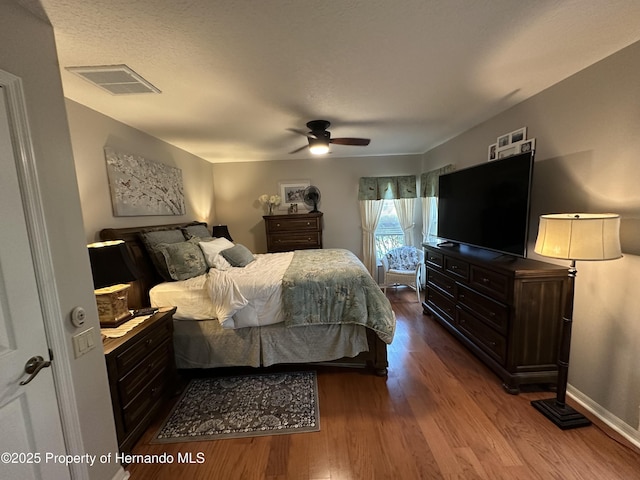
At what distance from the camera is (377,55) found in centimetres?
158

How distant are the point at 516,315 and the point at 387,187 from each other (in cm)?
308

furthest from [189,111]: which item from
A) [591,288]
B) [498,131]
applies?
[591,288]

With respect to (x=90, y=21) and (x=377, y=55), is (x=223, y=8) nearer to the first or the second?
(x=90, y=21)

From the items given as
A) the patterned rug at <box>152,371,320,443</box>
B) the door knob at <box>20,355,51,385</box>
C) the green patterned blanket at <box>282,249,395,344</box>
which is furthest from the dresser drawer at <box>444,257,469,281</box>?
the door knob at <box>20,355,51,385</box>

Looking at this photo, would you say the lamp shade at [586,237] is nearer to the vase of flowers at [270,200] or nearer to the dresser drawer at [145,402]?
the dresser drawer at [145,402]

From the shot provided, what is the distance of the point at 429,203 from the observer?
425cm

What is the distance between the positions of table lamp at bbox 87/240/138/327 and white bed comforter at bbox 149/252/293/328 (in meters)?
0.47

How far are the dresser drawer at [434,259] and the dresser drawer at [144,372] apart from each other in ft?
9.46

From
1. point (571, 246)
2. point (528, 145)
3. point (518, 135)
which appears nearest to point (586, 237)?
point (571, 246)

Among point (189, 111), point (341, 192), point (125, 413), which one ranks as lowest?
point (125, 413)

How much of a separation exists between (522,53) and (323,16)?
4.23 feet

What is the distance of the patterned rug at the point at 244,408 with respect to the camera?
1.80 metres

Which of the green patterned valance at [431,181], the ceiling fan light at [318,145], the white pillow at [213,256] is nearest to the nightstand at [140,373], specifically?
the white pillow at [213,256]

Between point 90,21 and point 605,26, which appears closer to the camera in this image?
point 90,21
